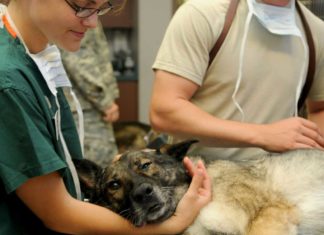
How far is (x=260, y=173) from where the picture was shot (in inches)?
62.9

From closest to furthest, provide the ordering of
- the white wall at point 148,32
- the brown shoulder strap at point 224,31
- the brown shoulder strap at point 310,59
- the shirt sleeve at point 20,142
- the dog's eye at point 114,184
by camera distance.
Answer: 1. the shirt sleeve at point 20,142
2. the dog's eye at point 114,184
3. the brown shoulder strap at point 224,31
4. the brown shoulder strap at point 310,59
5. the white wall at point 148,32

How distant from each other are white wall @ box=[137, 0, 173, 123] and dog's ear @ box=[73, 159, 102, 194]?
11.3 ft

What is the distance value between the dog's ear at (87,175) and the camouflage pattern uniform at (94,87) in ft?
4.89

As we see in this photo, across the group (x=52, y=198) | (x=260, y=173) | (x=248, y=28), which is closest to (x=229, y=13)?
(x=248, y=28)

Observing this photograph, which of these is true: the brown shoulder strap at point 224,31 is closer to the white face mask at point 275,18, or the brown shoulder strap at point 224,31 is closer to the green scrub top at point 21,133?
the white face mask at point 275,18

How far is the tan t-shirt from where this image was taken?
5.12 feet

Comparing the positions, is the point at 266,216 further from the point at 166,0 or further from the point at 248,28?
the point at 166,0

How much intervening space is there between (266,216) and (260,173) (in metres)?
0.23

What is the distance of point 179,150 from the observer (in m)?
1.60

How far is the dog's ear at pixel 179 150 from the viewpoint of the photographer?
1580 mm

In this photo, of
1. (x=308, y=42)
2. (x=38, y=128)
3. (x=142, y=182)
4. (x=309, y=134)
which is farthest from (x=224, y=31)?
(x=38, y=128)

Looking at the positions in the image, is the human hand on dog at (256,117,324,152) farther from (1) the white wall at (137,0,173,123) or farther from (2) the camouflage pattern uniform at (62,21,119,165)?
(1) the white wall at (137,0,173,123)

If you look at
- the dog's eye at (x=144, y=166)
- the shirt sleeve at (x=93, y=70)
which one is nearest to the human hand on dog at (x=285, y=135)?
the dog's eye at (x=144, y=166)

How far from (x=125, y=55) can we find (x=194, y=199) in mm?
3819
